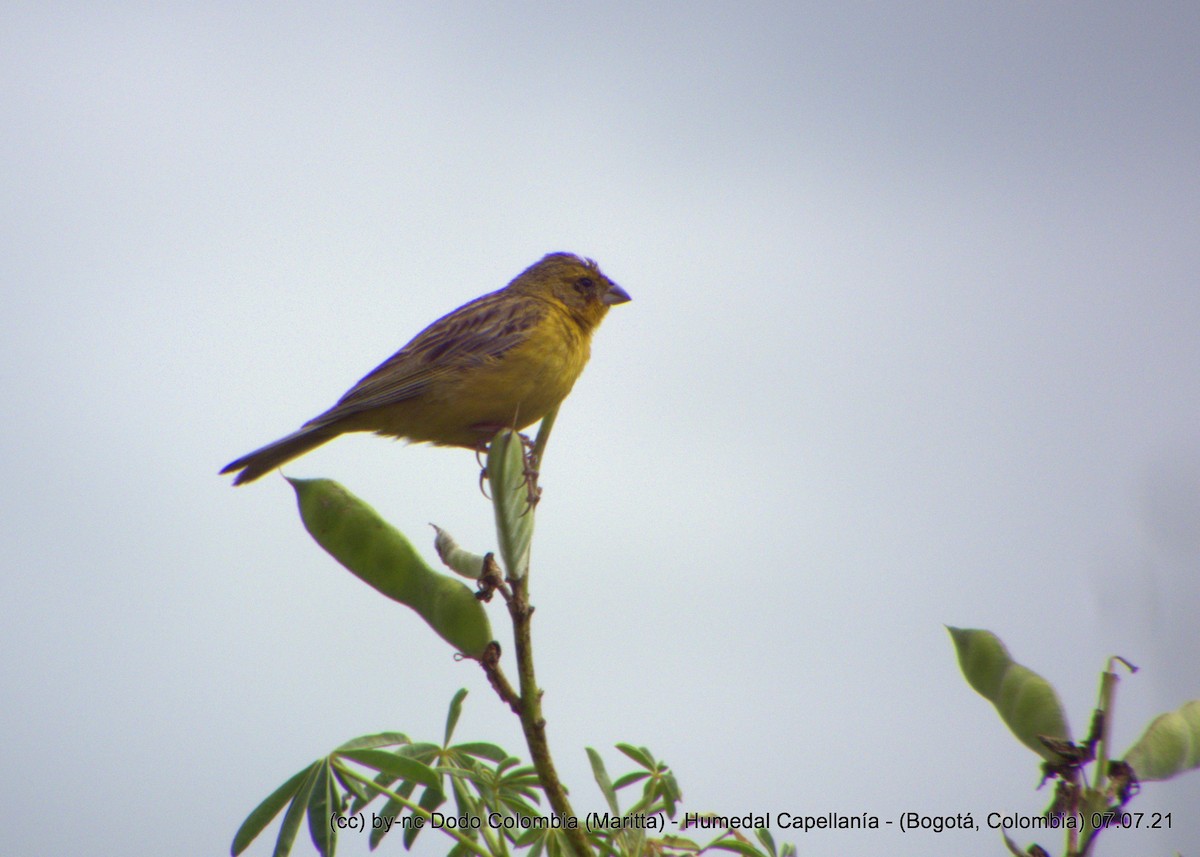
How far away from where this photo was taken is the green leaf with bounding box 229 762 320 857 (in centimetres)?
253

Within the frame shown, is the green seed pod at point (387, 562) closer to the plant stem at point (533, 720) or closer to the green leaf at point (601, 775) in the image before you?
the plant stem at point (533, 720)

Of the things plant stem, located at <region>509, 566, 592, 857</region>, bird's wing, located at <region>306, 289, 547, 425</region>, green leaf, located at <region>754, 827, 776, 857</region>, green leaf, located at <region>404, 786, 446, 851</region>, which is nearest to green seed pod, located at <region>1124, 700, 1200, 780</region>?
plant stem, located at <region>509, 566, 592, 857</region>

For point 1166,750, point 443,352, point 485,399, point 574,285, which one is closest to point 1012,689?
point 1166,750

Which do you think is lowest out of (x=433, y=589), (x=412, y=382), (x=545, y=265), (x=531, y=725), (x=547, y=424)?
(x=531, y=725)

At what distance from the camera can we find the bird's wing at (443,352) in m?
4.95

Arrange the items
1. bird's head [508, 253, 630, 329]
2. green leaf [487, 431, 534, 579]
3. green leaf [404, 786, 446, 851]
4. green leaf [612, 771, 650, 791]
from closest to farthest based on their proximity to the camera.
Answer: green leaf [487, 431, 534, 579] → green leaf [404, 786, 446, 851] → green leaf [612, 771, 650, 791] → bird's head [508, 253, 630, 329]

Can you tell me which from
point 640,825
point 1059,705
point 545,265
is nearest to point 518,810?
point 640,825

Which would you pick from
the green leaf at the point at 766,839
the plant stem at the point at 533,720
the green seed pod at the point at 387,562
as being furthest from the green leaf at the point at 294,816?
the green leaf at the point at 766,839

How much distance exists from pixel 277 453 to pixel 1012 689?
143 inches

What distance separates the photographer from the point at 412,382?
5.02m

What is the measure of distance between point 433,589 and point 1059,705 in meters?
1.19

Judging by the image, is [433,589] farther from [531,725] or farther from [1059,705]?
[1059,705]

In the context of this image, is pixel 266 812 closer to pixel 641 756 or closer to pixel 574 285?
pixel 641 756

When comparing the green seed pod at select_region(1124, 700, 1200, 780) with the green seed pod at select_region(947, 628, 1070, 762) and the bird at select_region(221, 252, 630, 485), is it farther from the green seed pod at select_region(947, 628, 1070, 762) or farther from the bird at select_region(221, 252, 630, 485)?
the bird at select_region(221, 252, 630, 485)
